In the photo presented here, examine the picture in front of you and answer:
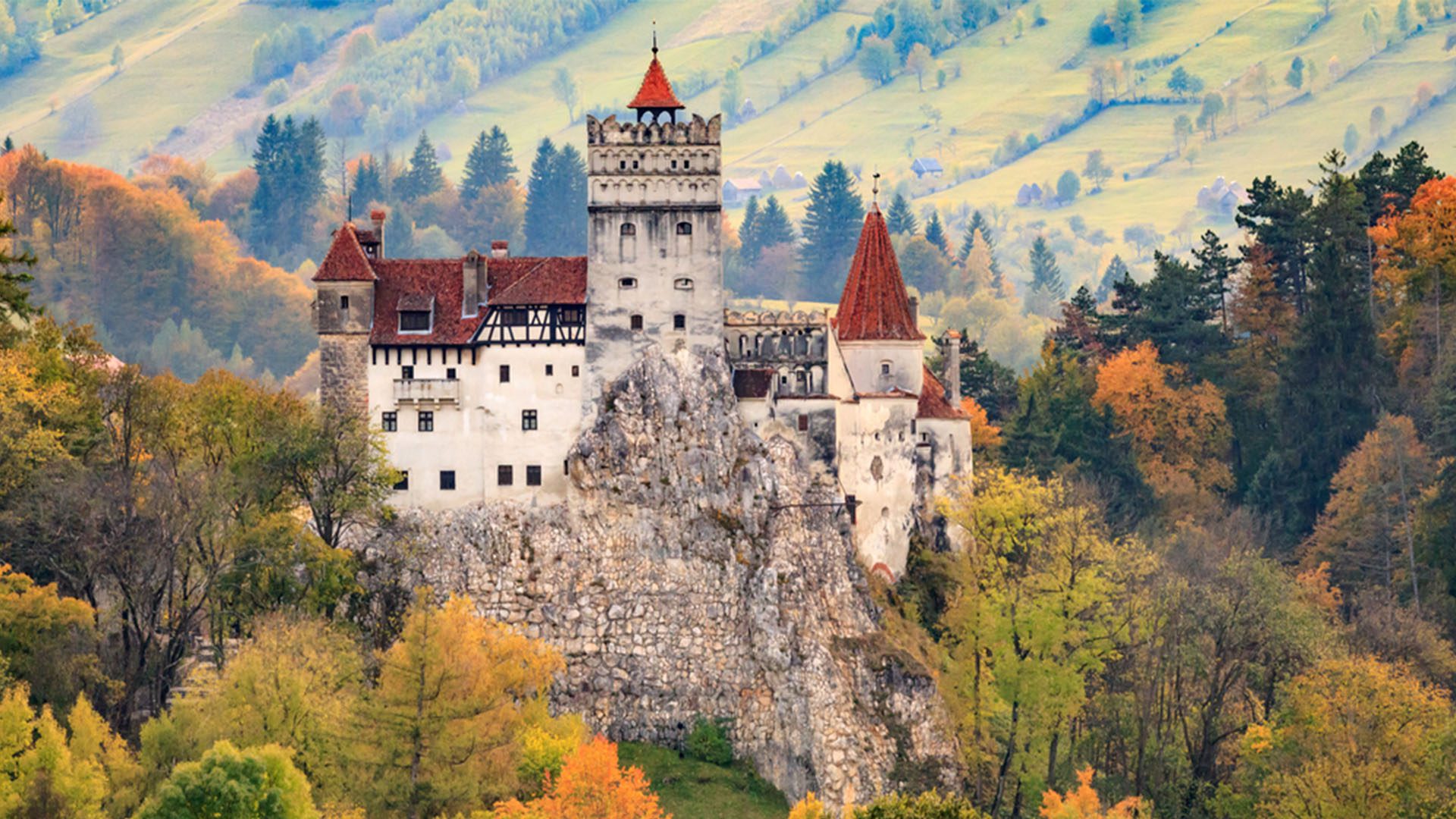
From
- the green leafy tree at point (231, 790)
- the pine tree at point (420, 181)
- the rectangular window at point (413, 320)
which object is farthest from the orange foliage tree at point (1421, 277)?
the pine tree at point (420, 181)

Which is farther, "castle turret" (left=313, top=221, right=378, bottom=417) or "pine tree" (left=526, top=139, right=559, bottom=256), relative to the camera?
"pine tree" (left=526, top=139, right=559, bottom=256)

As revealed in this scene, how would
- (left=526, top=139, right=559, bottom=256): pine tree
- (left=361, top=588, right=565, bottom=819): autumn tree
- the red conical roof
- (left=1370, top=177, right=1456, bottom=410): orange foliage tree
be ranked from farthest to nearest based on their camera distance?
(left=526, top=139, right=559, bottom=256): pine tree
(left=1370, top=177, right=1456, bottom=410): orange foliage tree
the red conical roof
(left=361, top=588, right=565, bottom=819): autumn tree

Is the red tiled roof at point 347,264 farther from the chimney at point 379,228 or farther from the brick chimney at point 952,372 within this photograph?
the brick chimney at point 952,372

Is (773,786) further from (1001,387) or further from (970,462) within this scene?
(1001,387)

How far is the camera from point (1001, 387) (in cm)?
11519

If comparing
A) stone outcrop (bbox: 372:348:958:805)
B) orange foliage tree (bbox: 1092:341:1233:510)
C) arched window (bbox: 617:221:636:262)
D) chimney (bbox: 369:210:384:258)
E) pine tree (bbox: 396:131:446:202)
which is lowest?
stone outcrop (bbox: 372:348:958:805)

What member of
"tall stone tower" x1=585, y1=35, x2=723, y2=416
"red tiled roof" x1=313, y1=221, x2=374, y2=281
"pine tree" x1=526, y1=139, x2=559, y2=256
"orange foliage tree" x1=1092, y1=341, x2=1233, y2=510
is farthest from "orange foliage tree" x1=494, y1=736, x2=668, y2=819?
"pine tree" x1=526, y1=139, x2=559, y2=256

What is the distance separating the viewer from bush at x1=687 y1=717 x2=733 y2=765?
3199 inches

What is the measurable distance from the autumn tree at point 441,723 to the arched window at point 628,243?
46.3 feet

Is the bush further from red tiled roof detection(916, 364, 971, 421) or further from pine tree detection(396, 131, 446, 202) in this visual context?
pine tree detection(396, 131, 446, 202)

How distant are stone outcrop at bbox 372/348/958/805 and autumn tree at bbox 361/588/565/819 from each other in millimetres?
6280

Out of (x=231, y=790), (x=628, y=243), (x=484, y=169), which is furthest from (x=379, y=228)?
(x=484, y=169)

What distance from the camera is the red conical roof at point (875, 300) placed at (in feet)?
284

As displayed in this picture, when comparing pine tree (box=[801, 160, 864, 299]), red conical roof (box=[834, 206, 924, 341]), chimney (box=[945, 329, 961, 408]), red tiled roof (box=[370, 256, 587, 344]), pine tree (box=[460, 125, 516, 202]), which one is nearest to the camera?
red tiled roof (box=[370, 256, 587, 344])
